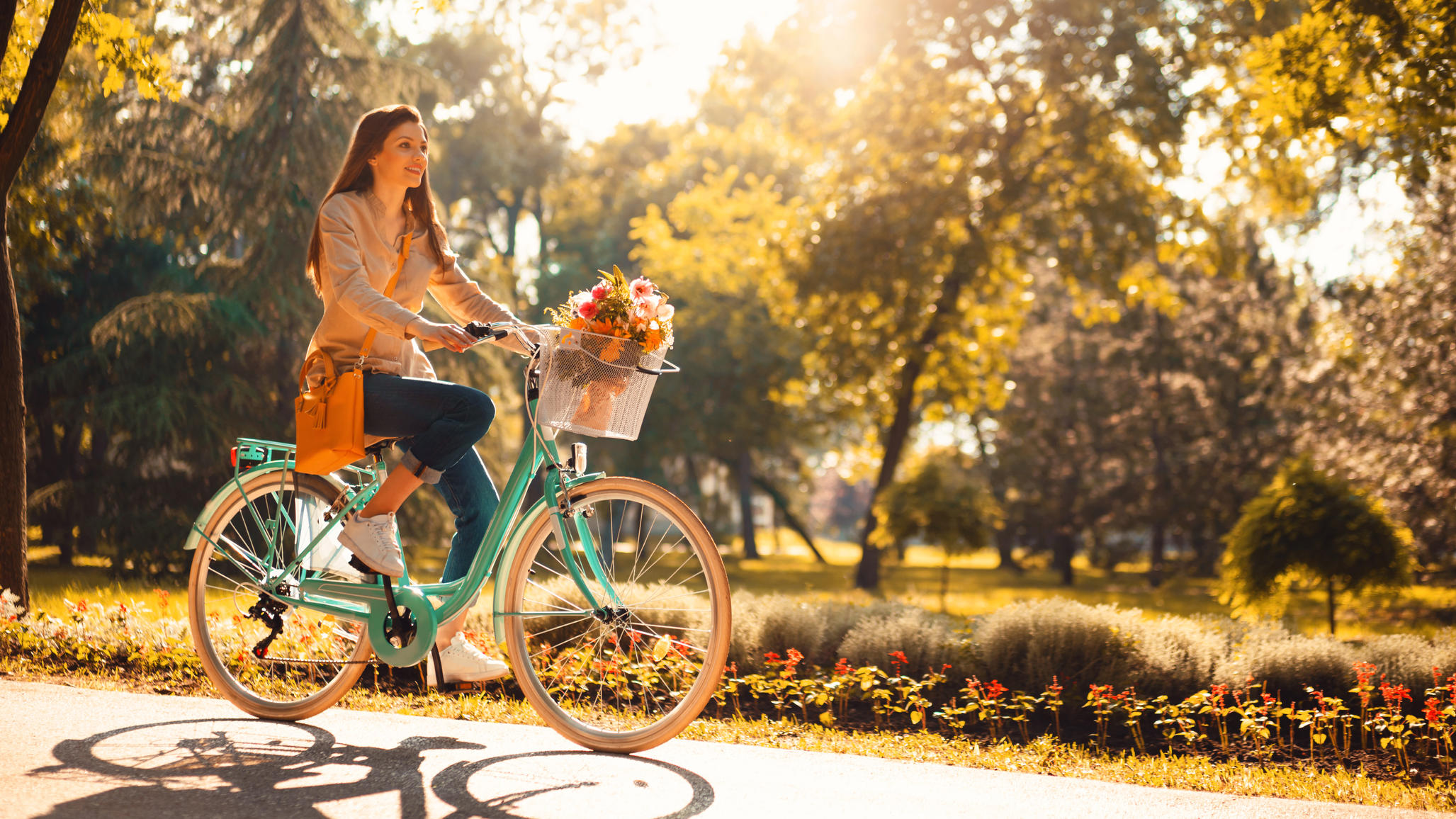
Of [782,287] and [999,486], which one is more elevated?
[782,287]

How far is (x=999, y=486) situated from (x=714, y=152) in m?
13.0

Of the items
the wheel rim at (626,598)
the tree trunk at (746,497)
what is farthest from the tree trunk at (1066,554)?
the wheel rim at (626,598)

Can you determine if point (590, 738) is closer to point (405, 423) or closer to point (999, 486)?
point (405, 423)

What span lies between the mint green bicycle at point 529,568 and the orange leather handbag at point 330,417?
0.70 ft

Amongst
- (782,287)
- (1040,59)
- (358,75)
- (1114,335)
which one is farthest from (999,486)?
(358,75)

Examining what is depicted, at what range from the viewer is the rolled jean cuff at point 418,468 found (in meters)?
3.48

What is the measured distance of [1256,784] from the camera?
3.55 metres

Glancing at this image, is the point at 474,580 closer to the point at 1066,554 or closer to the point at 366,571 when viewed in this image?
the point at 366,571

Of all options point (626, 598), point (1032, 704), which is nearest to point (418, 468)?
point (626, 598)

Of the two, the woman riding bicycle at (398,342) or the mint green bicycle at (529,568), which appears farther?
the woman riding bicycle at (398,342)

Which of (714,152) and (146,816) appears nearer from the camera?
(146,816)

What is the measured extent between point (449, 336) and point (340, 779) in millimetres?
1353

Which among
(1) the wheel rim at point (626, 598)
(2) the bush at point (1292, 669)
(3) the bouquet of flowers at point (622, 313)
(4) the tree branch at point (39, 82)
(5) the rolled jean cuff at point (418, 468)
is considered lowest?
(2) the bush at point (1292, 669)

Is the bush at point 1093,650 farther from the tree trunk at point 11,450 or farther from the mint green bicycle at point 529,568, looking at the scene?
the tree trunk at point 11,450
